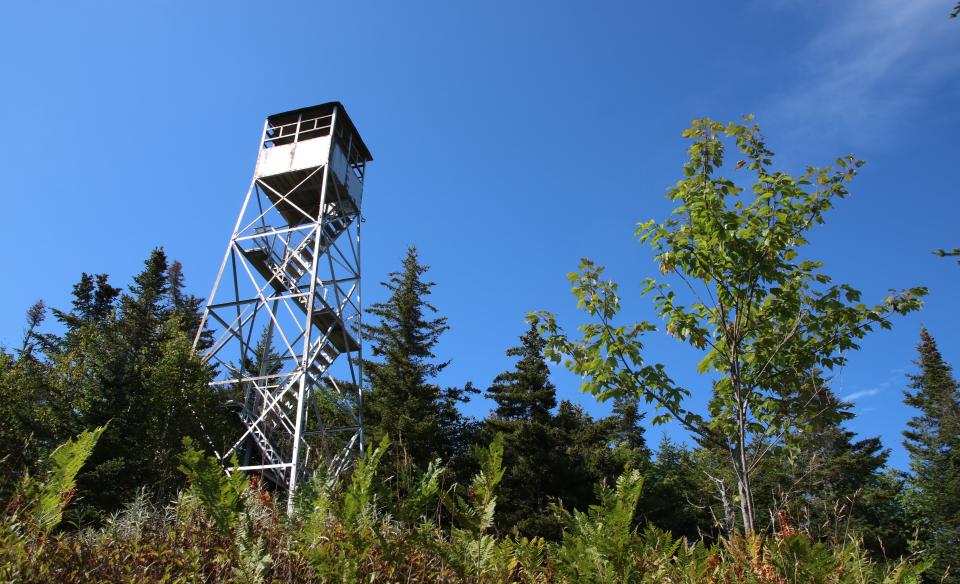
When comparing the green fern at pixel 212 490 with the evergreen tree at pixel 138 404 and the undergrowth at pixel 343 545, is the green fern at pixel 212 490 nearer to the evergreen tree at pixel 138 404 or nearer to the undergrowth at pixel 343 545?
the undergrowth at pixel 343 545

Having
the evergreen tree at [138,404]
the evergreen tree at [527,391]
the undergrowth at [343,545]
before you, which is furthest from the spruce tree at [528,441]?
the undergrowth at [343,545]

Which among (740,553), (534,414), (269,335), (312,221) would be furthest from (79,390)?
(740,553)

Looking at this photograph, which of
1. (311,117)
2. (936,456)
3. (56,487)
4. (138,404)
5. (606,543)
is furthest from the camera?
(936,456)

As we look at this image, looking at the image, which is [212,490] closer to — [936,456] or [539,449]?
[539,449]

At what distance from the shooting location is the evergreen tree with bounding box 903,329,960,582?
2972 cm

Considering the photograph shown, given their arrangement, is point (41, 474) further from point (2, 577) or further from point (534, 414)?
point (534, 414)

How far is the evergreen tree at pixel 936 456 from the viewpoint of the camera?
2972cm

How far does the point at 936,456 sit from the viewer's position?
3391 cm

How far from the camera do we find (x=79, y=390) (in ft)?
63.0

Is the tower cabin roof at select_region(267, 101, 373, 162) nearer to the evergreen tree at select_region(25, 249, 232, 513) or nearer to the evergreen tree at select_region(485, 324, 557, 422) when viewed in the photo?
the evergreen tree at select_region(25, 249, 232, 513)

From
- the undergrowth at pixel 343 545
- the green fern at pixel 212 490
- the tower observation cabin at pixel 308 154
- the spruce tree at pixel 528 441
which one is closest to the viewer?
the undergrowth at pixel 343 545

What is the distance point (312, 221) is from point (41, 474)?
15435 millimetres

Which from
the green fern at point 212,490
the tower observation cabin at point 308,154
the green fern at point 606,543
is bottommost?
the green fern at point 606,543

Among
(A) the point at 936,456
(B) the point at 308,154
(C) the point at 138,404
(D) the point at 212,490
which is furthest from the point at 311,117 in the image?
(A) the point at 936,456
